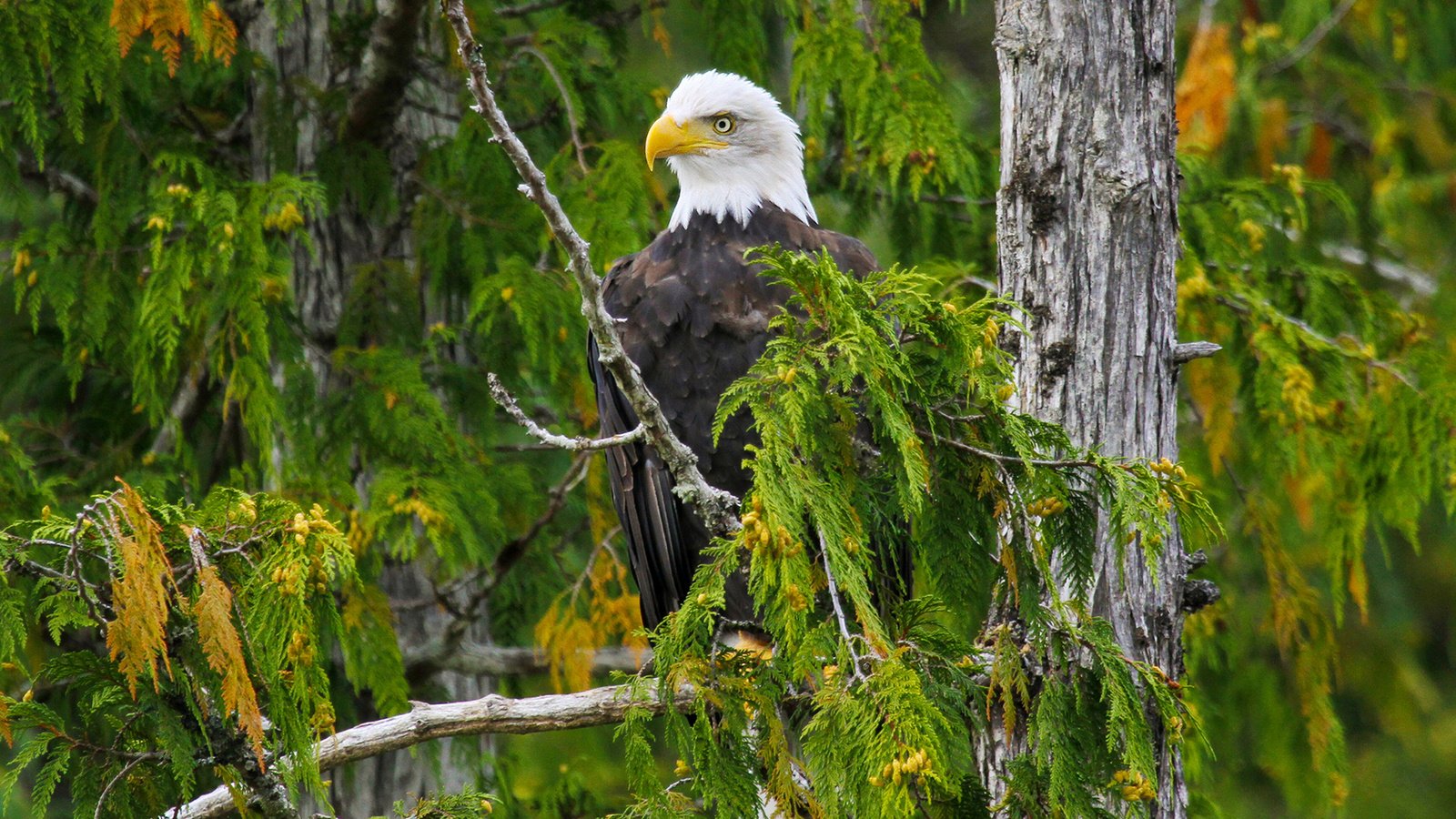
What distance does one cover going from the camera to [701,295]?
12.2 feet

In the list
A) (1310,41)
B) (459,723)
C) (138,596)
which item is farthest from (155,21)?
(1310,41)

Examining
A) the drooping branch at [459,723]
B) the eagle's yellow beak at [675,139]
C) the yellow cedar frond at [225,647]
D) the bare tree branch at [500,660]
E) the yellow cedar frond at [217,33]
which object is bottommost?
the bare tree branch at [500,660]

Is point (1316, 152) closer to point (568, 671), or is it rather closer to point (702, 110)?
point (702, 110)

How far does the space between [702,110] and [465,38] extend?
7.09ft

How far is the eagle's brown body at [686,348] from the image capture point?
3.69 metres

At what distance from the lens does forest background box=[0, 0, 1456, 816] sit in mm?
3834

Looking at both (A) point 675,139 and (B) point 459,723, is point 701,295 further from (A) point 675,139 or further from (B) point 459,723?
(B) point 459,723

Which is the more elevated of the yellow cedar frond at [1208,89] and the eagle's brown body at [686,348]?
the yellow cedar frond at [1208,89]

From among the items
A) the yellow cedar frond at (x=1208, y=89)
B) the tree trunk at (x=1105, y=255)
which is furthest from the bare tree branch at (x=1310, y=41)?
the tree trunk at (x=1105, y=255)

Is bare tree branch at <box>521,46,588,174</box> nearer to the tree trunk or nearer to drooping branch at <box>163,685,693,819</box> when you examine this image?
the tree trunk

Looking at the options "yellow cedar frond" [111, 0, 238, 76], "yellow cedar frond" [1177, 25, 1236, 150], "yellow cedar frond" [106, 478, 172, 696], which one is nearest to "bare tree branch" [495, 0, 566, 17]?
"yellow cedar frond" [111, 0, 238, 76]

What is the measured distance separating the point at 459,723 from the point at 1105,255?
1.81 m

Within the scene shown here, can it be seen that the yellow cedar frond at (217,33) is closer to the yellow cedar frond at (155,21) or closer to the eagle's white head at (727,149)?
the yellow cedar frond at (155,21)

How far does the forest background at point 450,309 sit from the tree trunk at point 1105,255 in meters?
0.95
